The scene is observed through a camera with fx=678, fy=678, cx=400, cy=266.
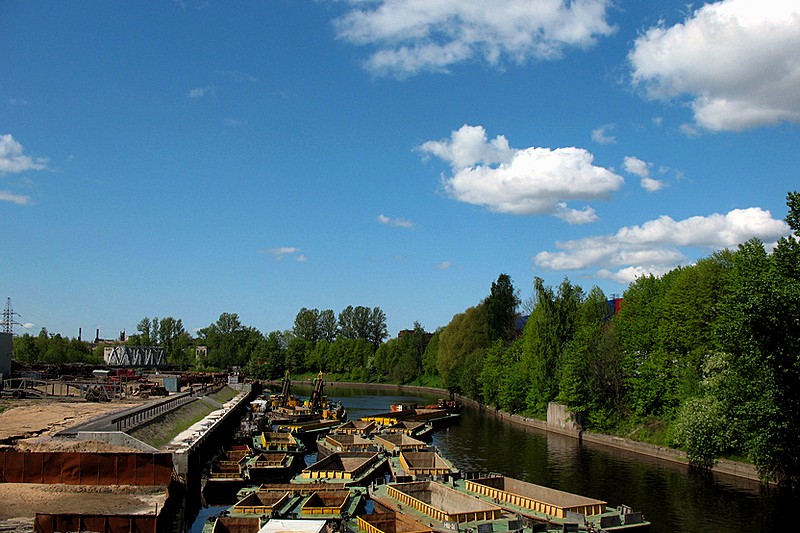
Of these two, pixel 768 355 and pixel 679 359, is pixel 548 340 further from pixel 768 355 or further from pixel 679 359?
pixel 768 355

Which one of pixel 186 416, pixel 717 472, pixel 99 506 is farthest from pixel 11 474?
pixel 717 472

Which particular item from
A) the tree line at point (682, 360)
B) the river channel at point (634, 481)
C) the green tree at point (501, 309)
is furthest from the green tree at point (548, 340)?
the green tree at point (501, 309)

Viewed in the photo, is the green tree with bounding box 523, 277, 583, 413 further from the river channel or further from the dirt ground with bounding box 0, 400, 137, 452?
the dirt ground with bounding box 0, 400, 137, 452

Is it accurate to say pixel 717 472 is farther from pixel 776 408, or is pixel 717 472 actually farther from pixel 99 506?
pixel 99 506

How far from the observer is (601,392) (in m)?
83.4

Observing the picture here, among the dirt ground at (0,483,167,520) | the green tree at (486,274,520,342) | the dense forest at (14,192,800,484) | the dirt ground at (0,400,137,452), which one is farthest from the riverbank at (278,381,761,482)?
the dirt ground at (0,400,137,452)

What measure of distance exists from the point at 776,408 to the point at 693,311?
27108mm

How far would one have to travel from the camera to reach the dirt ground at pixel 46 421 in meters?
49.4

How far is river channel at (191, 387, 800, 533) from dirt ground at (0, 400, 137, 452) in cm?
3424

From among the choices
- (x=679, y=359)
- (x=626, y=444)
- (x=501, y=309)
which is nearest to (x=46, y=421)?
(x=626, y=444)

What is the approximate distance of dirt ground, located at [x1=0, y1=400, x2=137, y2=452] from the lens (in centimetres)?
4941

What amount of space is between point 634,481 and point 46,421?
58057 mm

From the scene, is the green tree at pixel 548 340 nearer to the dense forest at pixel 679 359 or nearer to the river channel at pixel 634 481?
the dense forest at pixel 679 359

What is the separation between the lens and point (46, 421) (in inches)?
2781
